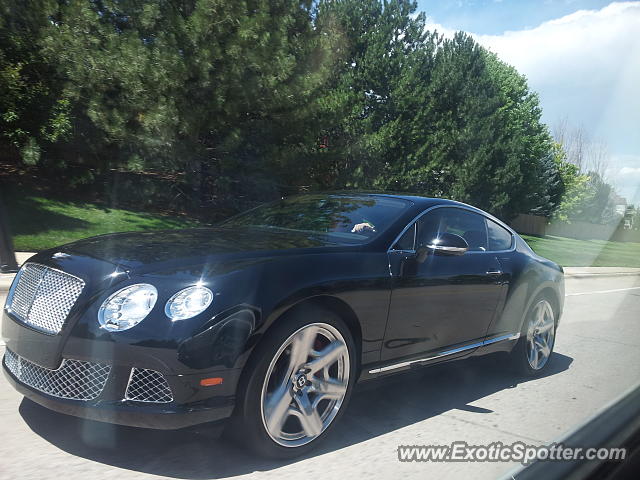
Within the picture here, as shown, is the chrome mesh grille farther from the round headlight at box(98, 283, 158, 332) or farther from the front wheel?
the front wheel

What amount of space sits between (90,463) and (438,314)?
8.00ft

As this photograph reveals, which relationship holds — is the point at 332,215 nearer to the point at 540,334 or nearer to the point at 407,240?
the point at 407,240

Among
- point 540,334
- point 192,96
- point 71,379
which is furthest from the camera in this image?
point 192,96

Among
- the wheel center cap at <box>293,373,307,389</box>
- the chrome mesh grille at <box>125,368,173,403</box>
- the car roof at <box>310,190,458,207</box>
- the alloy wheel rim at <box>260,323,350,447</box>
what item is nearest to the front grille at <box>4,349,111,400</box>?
the chrome mesh grille at <box>125,368,173,403</box>

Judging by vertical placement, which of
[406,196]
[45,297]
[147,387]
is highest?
[406,196]

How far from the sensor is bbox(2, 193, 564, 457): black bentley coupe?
2.96 metres

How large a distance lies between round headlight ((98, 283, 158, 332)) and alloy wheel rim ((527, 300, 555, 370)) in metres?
3.79

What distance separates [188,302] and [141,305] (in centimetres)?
23

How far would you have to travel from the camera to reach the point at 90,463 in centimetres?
309

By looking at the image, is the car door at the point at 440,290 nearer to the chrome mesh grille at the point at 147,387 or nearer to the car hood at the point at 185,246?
the car hood at the point at 185,246

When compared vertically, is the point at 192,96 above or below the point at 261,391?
above

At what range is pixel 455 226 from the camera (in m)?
4.98

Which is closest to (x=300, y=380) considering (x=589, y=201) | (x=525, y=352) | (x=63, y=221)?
(x=525, y=352)

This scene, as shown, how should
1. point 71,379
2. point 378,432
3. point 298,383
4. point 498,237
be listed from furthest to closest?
1. point 498,237
2. point 378,432
3. point 298,383
4. point 71,379
